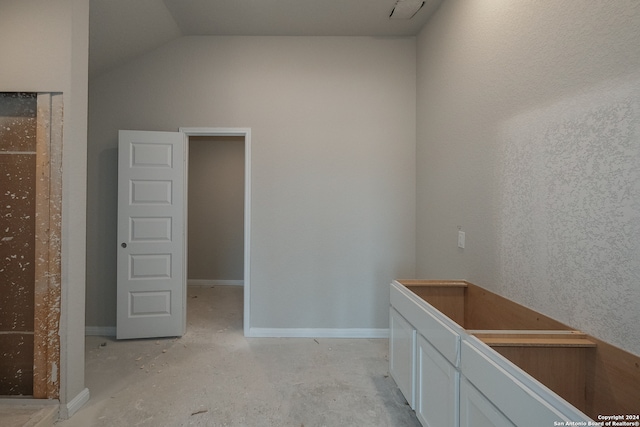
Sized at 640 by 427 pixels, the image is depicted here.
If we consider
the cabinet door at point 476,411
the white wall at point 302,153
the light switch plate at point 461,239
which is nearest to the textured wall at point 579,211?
the light switch plate at point 461,239

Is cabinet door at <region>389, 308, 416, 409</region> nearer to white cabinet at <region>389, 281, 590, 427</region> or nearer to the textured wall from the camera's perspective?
white cabinet at <region>389, 281, 590, 427</region>

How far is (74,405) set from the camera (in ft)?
6.69

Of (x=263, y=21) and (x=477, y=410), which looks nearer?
(x=477, y=410)

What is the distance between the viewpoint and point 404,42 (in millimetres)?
3293

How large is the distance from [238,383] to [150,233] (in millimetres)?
1788

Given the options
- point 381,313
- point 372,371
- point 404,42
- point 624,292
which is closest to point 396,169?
point 404,42

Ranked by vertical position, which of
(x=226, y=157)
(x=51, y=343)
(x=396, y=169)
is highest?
(x=226, y=157)

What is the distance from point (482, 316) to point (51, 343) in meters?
2.87

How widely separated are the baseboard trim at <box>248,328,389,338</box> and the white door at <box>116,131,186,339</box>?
2.86 ft

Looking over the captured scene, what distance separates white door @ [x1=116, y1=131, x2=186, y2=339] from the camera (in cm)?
310

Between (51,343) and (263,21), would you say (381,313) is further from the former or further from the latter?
(263,21)

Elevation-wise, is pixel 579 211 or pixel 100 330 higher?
pixel 579 211

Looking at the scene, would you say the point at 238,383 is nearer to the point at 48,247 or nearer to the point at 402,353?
the point at 402,353

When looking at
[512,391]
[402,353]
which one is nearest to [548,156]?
[512,391]
